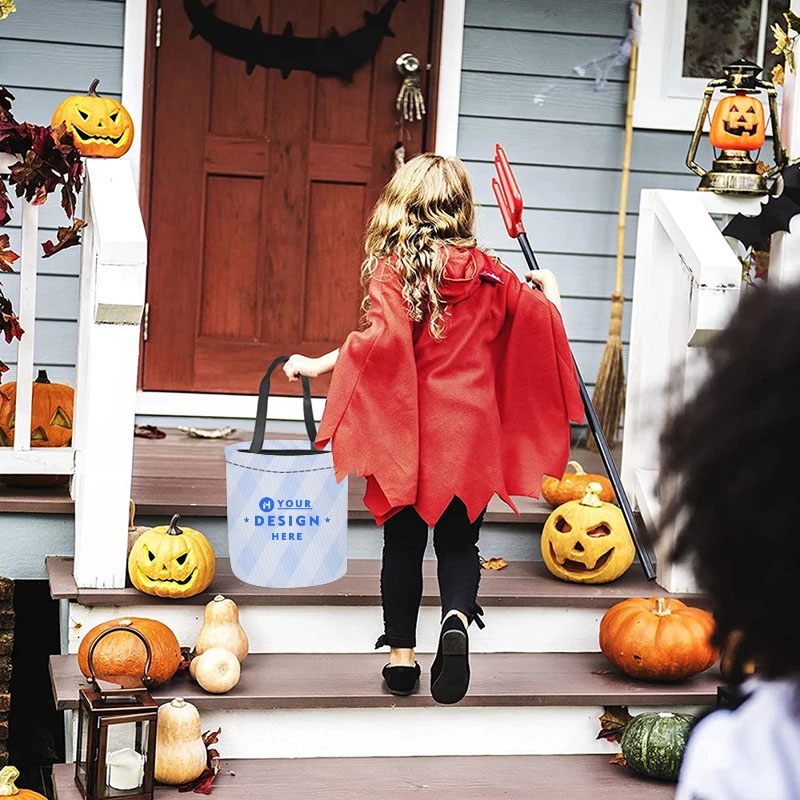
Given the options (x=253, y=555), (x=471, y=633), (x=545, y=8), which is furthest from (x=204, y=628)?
(x=545, y=8)

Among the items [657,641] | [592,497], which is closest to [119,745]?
[657,641]

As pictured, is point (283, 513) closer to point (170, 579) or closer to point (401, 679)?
point (170, 579)

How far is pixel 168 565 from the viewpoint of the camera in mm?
3410

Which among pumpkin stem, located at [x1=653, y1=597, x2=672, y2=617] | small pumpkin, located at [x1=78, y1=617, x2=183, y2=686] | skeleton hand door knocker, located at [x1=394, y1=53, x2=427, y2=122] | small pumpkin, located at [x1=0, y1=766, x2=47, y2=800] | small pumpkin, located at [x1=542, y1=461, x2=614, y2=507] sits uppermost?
skeleton hand door knocker, located at [x1=394, y1=53, x2=427, y2=122]

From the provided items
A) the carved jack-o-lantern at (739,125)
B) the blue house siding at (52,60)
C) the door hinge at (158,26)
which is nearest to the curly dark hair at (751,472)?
the carved jack-o-lantern at (739,125)

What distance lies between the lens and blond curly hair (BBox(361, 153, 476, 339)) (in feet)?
10.6

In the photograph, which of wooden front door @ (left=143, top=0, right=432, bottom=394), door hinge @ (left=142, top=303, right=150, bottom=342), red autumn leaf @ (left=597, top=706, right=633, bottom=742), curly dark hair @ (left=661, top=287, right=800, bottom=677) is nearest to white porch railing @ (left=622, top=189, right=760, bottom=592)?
red autumn leaf @ (left=597, top=706, right=633, bottom=742)

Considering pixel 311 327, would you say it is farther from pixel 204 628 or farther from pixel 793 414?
pixel 793 414

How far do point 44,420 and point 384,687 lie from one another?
1.47 meters

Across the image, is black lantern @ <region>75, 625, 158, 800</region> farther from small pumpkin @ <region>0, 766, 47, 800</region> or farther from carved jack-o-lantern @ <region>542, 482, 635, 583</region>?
carved jack-o-lantern @ <region>542, 482, 635, 583</region>

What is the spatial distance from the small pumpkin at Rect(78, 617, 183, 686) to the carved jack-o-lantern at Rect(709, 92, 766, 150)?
266 cm

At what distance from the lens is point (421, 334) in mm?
3324

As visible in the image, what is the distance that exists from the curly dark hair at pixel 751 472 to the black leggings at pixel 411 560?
2.35m

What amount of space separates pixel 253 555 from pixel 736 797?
275cm
